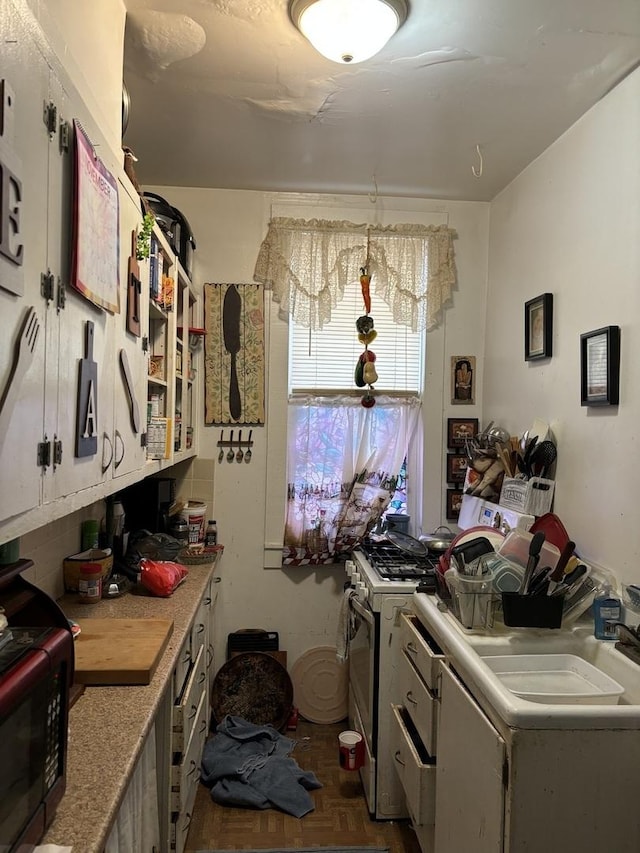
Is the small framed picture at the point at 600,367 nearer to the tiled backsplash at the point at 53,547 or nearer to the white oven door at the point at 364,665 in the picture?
the white oven door at the point at 364,665

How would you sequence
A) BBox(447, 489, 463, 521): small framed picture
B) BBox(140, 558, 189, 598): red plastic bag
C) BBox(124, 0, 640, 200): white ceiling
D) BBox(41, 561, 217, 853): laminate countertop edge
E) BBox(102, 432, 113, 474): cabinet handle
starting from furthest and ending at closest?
BBox(447, 489, 463, 521): small framed picture → BBox(140, 558, 189, 598): red plastic bag → BBox(124, 0, 640, 200): white ceiling → BBox(102, 432, 113, 474): cabinet handle → BBox(41, 561, 217, 853): laminate countertop edge

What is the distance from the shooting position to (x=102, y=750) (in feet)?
3.83

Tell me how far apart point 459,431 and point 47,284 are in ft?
7.87

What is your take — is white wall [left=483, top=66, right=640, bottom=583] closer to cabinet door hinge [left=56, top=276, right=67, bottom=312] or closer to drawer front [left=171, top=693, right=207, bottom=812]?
drawer front [left=171, top=693, right=207, bottom=812]

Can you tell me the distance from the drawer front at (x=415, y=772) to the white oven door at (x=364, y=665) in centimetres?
18

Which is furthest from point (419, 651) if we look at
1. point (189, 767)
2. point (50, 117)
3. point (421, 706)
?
point (50, 117)

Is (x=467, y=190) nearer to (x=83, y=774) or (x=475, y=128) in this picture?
(x=475, y=128)

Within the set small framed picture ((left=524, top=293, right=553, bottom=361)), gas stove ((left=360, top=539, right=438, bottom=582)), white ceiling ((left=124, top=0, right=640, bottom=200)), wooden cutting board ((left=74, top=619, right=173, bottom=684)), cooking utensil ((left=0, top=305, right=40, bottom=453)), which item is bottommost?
wooden cutting board ((left=74, top=619, right=173, bottom=684))

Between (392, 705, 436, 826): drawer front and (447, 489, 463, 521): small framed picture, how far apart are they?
116cm

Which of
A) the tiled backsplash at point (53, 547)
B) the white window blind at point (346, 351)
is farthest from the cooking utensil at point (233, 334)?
the tiled backsplash at point (53, 547)

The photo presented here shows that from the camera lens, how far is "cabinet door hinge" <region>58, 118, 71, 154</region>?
3.56 feet

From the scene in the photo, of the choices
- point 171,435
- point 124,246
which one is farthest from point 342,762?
point 124,246

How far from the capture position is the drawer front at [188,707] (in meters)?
1.74

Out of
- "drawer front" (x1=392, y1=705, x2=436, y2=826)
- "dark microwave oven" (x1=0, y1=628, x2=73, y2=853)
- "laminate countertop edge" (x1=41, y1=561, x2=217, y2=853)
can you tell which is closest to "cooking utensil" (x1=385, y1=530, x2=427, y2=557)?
"drawer front" (x1=392, y1=705, x2=436, y2=826)
